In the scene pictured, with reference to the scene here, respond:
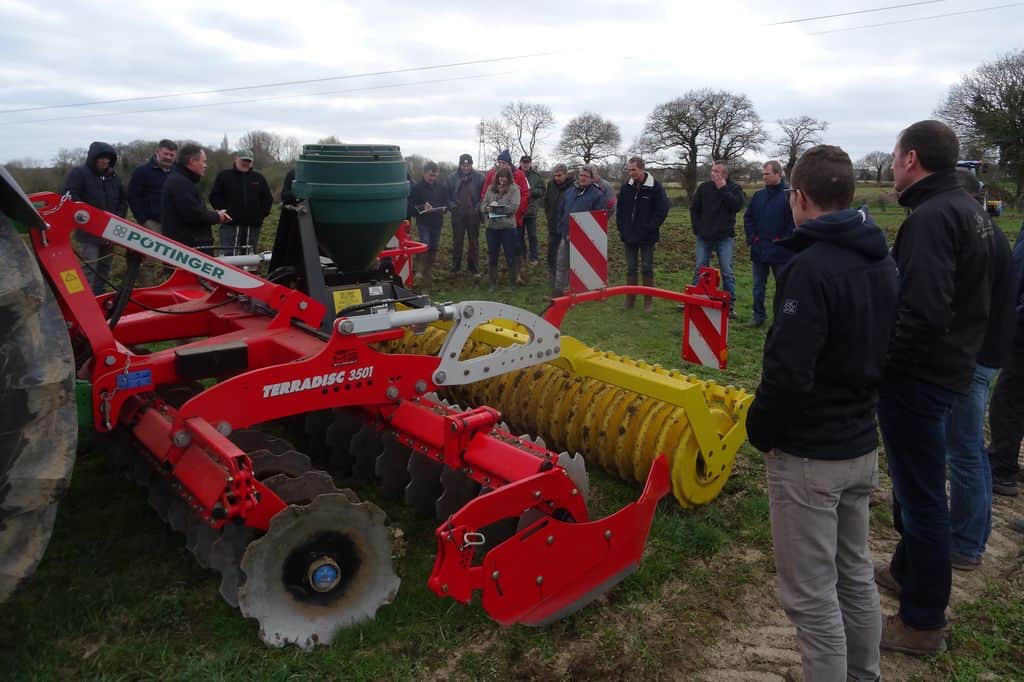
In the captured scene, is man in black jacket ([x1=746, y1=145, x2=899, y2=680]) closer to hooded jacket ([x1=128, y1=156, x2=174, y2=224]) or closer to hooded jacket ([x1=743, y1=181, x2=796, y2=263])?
hooded jacket ([x1=743, y1=181, x2=796, y2=263])

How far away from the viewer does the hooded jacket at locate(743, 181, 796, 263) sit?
28.8ft

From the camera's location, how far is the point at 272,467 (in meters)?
3.52

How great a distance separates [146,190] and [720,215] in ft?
21.8

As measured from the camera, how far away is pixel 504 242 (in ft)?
37.6

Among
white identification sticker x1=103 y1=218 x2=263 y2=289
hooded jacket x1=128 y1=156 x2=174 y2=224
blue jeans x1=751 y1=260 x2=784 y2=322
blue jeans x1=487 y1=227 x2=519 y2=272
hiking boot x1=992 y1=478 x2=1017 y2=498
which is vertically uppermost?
hooded jacket x1=128 y1=156 x2=174 y2=224

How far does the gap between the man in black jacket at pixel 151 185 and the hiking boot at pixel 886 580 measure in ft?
25.5

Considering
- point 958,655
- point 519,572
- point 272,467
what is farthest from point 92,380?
point 958,655

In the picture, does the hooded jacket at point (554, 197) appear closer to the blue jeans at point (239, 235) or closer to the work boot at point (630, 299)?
the work boot at point (630, 299)

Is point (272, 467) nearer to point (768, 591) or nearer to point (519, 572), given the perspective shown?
point (519, 572)

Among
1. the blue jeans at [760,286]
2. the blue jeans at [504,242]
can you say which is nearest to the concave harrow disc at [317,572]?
the blue jeans at [760,286]

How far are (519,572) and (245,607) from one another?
3.61 ft

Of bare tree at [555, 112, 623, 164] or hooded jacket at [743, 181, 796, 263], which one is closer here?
hooded jacket at [743, 181, 796, 263]

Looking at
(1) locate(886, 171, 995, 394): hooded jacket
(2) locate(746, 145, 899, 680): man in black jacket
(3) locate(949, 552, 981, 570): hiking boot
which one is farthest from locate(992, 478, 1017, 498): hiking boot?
(2) locate(746, 145, 899, 680): man in black jacket

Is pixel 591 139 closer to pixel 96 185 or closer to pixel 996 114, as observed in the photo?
pixel 996 114
